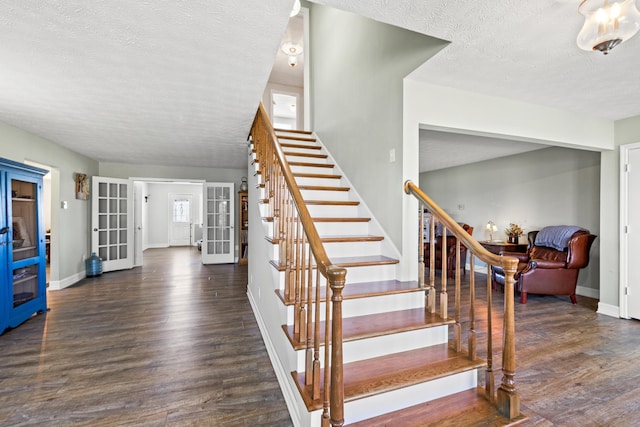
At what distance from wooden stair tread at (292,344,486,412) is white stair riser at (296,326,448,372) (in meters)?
0.03

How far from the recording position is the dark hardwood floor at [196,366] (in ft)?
6.06

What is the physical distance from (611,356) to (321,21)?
5.82 metres

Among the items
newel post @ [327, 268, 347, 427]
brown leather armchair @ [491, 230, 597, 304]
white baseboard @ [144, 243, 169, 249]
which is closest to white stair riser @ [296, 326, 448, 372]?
newel post @ [327, 268, 347, 427]

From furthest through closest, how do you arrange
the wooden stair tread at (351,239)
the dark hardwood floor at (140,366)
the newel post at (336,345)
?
the wooden stair tread at (351,239) < the dark hardwood floor at (140,366) < the newel post at (336,345)

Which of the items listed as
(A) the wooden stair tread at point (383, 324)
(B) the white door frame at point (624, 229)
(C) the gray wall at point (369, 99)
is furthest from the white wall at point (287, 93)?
(A) the wooden stair tread at point (383, 324)

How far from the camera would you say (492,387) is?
1.88 meters

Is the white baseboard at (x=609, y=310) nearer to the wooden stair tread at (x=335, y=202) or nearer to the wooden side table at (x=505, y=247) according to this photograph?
the wooden side table at (x=505, y=247)

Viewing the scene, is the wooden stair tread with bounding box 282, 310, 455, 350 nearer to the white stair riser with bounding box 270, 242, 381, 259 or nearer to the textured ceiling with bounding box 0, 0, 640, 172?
the white stair riser with bounding box 270, 242, 381, 259

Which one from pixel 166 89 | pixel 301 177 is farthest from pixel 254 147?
pixel 166 89

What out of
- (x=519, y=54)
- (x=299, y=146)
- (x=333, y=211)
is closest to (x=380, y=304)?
(x=333, y=211)

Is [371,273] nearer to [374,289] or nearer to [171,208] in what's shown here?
[374,289]

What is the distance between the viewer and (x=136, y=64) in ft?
7.07

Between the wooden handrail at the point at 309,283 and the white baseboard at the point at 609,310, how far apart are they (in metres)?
3.76

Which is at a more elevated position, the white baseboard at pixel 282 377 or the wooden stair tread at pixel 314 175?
the wooden stair tread at pixel 314 175
